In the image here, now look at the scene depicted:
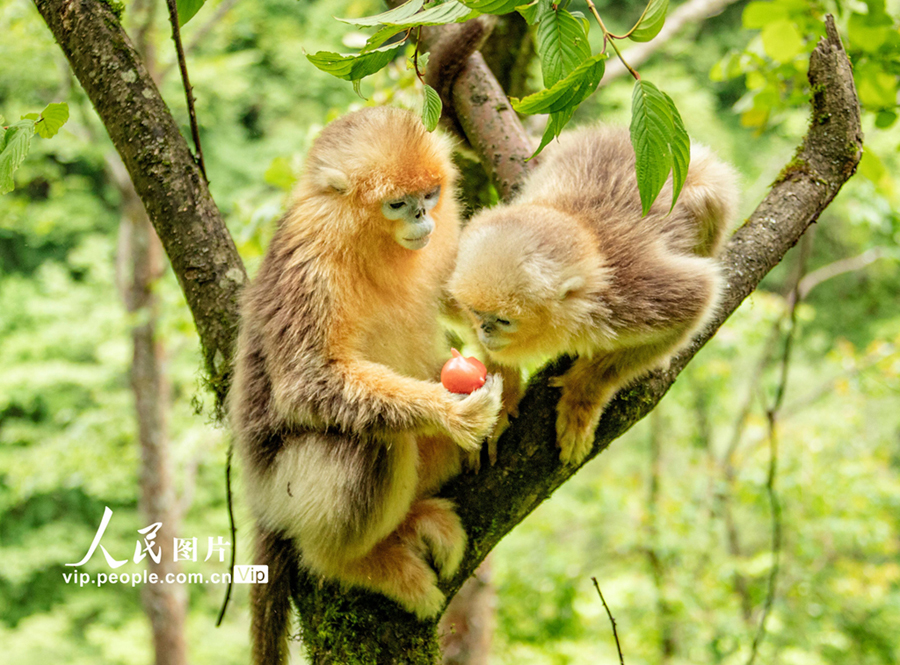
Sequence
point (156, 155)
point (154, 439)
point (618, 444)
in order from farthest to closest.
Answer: point (618, 444) < point (154, 439) < point (156, 155)

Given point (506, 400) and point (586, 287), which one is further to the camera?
point (506, 400)

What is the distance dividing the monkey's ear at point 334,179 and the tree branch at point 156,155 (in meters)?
0.42

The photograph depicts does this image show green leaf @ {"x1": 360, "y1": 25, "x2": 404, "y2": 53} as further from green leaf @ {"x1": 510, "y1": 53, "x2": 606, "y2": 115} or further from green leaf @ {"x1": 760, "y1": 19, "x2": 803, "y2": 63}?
green leaf @ {"x1": 760, "y1": 19, "x2": 803, "y2": 63}

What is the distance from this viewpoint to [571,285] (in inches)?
83.0

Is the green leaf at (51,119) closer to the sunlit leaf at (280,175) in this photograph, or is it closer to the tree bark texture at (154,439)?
the sunlit leaf at (280,175)

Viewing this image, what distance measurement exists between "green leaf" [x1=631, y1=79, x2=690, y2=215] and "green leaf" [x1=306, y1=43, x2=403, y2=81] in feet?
1.48

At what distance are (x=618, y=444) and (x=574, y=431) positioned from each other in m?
9.62

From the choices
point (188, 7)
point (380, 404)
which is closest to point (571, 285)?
point (380, 404)

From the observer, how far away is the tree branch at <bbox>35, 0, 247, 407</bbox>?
2150 millimetres

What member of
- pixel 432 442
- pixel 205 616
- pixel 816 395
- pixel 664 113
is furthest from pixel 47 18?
pixel 205 616

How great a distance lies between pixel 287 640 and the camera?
225cm

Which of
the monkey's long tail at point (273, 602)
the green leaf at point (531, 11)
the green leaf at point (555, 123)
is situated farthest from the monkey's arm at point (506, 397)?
the green leaf at point (531, 11)

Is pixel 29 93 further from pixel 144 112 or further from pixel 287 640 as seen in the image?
pixel 287 640

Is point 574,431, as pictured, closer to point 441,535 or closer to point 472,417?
point 472,417
